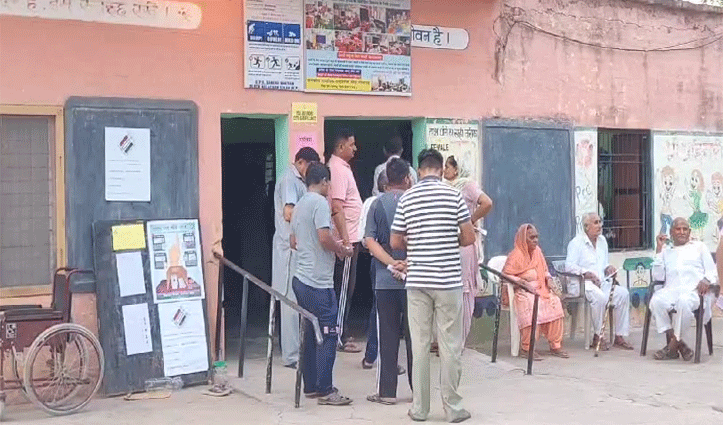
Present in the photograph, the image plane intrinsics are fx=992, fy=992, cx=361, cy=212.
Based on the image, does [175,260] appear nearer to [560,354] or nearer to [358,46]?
[358,46]

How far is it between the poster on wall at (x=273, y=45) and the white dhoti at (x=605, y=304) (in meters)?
3.56

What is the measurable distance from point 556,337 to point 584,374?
85 centimetres

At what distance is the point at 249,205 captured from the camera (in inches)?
515

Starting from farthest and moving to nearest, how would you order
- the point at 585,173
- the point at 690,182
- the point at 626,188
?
the point at 690,182, the point at 626,188, the point at 585,173

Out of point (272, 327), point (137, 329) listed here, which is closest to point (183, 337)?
point (137, 329)

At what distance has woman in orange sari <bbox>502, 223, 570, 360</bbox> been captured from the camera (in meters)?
9.38

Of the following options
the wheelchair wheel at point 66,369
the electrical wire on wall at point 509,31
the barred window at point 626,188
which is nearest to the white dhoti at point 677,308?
the barred window at point 626,188

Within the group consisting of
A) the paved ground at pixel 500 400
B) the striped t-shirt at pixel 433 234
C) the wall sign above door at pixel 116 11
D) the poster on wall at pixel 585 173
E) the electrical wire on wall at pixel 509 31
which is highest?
the electrical wire on wall at pixel 509 31

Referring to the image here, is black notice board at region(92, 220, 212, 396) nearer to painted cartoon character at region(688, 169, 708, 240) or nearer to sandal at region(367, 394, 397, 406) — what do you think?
sandal at region(367, 394, 397, 406)

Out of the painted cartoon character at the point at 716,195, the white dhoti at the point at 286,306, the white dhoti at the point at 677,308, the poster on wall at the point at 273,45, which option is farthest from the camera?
the painted cartoon character at the point at 716,195

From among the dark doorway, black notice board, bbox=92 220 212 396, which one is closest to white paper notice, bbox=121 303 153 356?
black notice board, bbox=92 220 212 396

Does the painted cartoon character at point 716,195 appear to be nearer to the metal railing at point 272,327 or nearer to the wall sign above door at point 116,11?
the metal railing at point 272,327

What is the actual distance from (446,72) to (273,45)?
2.03m

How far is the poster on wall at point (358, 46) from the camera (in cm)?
894
